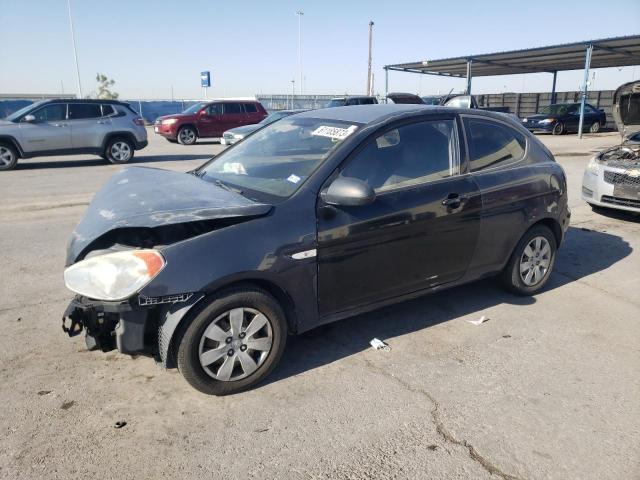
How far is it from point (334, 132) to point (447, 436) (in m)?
2.16

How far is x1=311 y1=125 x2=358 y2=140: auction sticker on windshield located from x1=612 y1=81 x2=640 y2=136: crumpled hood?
768 cm

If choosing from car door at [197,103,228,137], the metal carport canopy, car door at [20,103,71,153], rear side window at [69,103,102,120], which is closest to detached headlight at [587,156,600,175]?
rear side window at [69,103,102,120]

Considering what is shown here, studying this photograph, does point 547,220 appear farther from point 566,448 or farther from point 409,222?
point 566,448

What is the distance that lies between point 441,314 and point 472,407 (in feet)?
4.40

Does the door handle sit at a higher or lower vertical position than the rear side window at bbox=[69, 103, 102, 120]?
lower

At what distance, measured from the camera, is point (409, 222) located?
3.57 meters

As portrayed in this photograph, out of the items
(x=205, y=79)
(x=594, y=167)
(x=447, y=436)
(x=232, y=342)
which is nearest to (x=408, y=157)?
(x=232, y=342)

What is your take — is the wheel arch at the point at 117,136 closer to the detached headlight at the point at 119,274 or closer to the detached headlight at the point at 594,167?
the detached headlight at the point at 594,167

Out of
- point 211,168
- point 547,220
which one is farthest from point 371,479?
point 547,220

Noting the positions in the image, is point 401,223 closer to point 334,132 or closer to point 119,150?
point 334,132

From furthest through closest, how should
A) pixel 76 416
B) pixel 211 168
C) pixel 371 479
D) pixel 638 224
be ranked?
pixel 638 224 → pixel 211 168 → pixel 76 416 → pixel 371 479

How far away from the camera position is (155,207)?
306cm

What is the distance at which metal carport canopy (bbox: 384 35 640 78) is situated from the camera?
2522 cm

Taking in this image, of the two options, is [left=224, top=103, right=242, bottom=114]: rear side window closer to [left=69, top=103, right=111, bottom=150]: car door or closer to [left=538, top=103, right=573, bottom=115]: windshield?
[left=69, top=103, right=111, bottom=150]: car door
